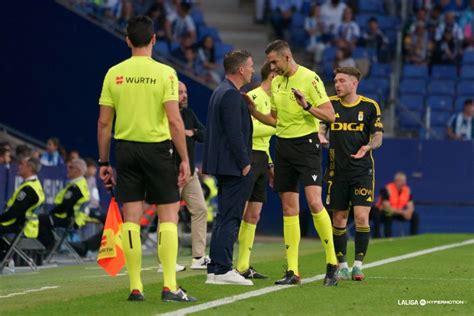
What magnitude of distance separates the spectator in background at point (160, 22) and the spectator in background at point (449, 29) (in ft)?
19.8

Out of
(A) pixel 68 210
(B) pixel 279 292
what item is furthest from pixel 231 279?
(A) pixel 68 210

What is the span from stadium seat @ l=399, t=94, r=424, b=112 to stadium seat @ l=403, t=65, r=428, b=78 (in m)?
0.66

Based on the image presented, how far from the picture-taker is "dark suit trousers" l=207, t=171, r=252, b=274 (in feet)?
39.3

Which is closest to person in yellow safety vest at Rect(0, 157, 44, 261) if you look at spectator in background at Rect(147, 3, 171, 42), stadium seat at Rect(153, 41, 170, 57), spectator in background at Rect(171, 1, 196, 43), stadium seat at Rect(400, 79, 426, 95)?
stadium seat at Rect(153, 41, 170, 57)

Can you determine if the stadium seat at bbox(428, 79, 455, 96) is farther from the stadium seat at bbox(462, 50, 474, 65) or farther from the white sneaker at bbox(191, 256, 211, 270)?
the white sneaker at bbox(191, 256, 211, 270)

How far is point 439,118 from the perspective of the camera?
92.9ft

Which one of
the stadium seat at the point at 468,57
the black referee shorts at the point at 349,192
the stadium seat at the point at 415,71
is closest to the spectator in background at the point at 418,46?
the stadium seat at the point at 415,71

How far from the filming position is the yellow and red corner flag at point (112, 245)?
448 inches

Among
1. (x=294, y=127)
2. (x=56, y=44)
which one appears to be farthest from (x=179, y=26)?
(x=294, y=127)

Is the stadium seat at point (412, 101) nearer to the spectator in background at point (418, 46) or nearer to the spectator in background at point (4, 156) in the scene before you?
the spectator in background at point (418, 46)

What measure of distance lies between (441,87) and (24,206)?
46.4 ft

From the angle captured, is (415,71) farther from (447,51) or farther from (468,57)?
(468,57)

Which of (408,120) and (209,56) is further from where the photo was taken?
(209,56)

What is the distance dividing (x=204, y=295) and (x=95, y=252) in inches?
405
